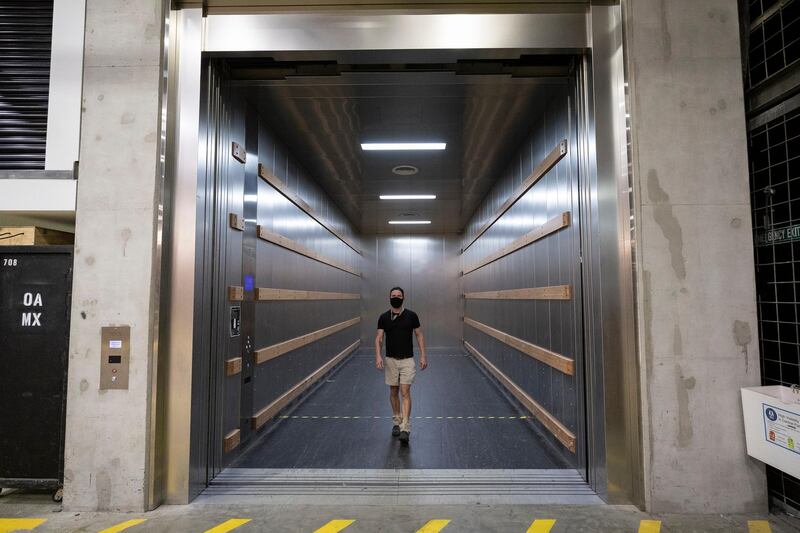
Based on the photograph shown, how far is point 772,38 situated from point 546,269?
2.82 metres

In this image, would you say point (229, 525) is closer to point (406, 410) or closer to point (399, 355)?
point (406, 410)

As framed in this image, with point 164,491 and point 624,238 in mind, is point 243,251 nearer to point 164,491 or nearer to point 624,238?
point 164,491

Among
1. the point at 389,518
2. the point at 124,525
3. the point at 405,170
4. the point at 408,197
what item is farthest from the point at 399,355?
the point at 408,197

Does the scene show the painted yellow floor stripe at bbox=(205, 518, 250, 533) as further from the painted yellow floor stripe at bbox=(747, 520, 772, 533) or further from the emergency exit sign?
the emergency exit sign

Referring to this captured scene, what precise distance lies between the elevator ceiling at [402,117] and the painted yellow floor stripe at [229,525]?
3889mm

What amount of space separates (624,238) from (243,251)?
3.65 metres

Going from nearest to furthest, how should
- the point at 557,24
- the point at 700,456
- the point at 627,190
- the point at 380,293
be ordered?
the point at 700,456, the point at 627,190, the point at 557,24, the point at 380,293

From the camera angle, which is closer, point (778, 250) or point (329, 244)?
point (778, 250)

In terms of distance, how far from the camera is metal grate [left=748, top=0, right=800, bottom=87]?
3285mm

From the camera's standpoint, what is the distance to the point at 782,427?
9.81 ft

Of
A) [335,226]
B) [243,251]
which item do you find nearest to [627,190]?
[243,251]

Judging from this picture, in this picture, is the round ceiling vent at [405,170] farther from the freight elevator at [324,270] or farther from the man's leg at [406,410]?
the man's leg at [406,410]

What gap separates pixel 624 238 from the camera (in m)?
3.57

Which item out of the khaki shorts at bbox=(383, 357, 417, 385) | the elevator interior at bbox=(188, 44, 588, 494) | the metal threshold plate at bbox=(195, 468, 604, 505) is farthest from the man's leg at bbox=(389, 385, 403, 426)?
the metal threshold plate at bbox=(195, 468, 604, 505)
